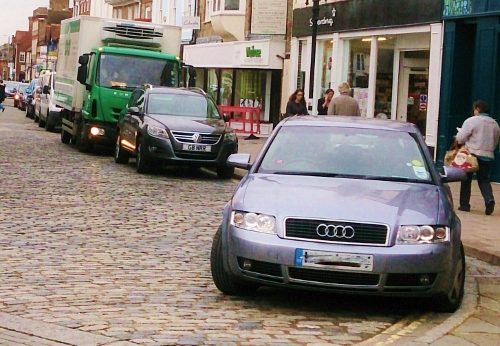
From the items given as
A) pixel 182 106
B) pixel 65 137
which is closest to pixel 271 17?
pixel 65 137

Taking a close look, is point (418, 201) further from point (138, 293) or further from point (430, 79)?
point (430, 79)

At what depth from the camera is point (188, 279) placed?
8789mm

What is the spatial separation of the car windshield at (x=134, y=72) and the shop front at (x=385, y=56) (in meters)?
5.22

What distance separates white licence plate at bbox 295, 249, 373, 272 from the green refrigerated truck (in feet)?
53.4

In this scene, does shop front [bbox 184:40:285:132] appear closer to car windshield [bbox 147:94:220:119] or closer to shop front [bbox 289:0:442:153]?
shop front [bbox 289:0:442:153]

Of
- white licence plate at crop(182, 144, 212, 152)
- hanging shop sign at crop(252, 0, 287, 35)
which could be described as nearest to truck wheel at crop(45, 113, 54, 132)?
hanging shop sign at crop(252, 0, 287, 35)

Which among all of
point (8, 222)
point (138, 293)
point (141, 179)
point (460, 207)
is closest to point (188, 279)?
point (138, 293)

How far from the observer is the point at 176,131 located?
60.8 feet

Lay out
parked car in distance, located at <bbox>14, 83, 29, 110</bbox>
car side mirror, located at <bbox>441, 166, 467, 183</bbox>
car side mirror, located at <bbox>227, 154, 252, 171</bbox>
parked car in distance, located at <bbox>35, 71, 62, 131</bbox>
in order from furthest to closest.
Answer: parked car in distance, located at <bbox>14, 83, 29, 110</bbox>, parked car in distance, located at <bbox>35, 71, 62, 131</bbox>, car side mirror, located at <bbox>227, 154, 252, 171</bbox>, car side mirror, located at <bbox>441, 166, 467, 183</bbox>

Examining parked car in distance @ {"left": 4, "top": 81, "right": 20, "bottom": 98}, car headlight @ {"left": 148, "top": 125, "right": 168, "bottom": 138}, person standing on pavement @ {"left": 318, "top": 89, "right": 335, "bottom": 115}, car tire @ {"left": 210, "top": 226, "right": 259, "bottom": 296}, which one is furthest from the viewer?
parked car in distance @ {"left": 4, "top": 81, "right": 20, "bottom": 98}

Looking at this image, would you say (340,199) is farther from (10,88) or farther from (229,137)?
(10,88)

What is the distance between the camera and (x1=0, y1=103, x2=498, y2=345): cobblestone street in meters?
7.00

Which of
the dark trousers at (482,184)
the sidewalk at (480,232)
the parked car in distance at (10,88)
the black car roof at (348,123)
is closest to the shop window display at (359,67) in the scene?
the sidewalk at (480,232)

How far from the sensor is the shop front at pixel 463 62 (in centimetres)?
2028
